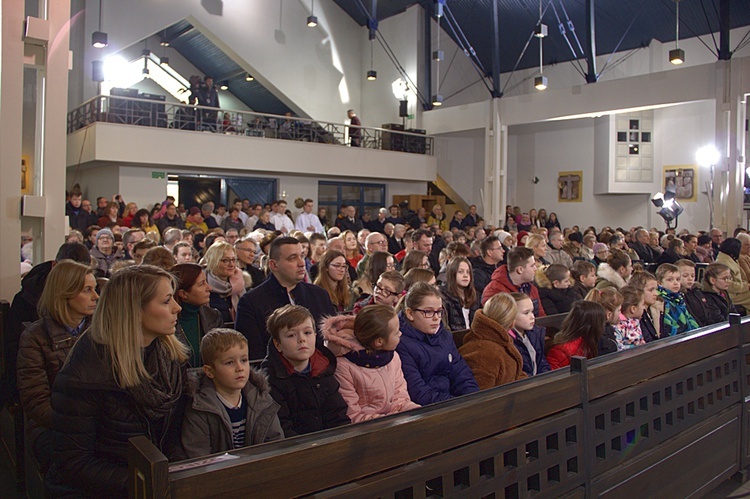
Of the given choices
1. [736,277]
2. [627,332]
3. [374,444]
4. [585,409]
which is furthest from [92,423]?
[736,277]

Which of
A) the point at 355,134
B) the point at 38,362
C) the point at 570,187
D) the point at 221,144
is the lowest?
the point at 38,362

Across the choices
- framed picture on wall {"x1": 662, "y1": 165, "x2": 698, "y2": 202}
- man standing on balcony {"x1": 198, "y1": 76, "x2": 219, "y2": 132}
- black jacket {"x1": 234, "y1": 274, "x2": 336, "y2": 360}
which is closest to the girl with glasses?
black jacket {"x1": 234, "y1": 274, "x2": 336, "y2": 360}

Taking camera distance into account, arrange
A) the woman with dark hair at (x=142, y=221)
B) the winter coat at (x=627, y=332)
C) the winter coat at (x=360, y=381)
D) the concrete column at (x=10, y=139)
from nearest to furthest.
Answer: the winter coat at (x=360, y=381), the winter coat at (x=627, y=332), the concrete column at (x=10, y=139), the woman with dark hair at (x=142, y=221)

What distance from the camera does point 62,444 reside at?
6.88 feet

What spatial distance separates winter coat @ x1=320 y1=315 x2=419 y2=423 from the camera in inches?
113

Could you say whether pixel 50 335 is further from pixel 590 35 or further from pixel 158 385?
pixel 590 35

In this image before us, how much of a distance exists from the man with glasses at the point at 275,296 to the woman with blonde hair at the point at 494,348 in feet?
2.94

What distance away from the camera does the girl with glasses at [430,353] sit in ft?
10.7

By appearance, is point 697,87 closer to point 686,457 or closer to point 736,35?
point 736,35

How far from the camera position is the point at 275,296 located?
380 centimetres

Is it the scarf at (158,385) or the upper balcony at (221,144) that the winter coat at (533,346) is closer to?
the scarf at (158,385)

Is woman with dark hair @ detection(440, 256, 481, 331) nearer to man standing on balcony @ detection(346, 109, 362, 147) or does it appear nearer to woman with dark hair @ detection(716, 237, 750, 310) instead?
woman with dark hair @ detection(716, 237, 750, 310)

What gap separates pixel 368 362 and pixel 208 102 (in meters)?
13.1

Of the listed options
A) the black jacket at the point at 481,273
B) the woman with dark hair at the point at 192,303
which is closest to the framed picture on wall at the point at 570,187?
the black jacket at the point at 481,273
